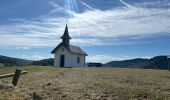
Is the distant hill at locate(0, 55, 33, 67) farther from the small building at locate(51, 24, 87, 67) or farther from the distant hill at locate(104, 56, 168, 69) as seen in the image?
the distant hill at locate(104, 56, 168, 69)

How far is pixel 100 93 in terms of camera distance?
18016 mm

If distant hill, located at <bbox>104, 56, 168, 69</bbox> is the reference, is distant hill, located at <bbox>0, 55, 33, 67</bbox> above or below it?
below

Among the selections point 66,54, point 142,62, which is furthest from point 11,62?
point 142,62

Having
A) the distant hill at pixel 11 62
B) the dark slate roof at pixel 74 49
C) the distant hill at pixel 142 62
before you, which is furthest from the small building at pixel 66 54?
the distant hill at pixel 142 62

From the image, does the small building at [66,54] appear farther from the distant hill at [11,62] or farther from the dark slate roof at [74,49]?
the distant hill at [11,62]

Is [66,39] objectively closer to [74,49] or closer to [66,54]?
[74,49]

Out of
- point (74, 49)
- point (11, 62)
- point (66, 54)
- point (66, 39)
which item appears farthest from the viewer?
point (11, 62)

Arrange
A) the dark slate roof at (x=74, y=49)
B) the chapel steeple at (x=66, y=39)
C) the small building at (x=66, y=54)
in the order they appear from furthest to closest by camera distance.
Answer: the chapel steeple at (x=66, y=39)
the dark slate roof at (x=74, y=49)
the small building at (x=66, y=54)

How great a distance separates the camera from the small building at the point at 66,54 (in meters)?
69.9

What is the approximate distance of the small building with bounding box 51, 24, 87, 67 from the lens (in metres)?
69.9

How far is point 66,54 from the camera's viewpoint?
230ft

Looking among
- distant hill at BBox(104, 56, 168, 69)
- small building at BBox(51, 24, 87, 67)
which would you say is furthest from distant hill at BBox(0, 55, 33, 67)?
distant hill at BBox(104, 56, 168, 69)

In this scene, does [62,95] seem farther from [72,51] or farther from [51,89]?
[72,51]

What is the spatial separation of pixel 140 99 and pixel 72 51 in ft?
178
